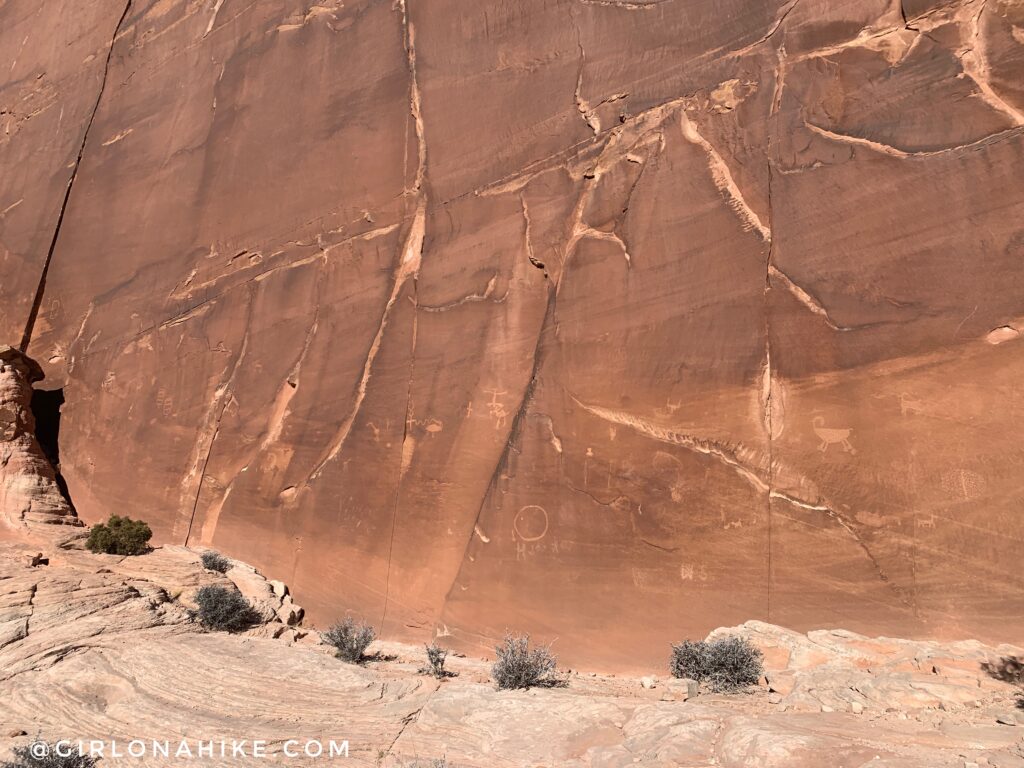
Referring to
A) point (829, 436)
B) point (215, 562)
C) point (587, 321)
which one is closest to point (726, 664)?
point (829, 436)

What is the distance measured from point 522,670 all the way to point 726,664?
147 cm

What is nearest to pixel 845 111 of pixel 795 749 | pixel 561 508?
pixel 561 508

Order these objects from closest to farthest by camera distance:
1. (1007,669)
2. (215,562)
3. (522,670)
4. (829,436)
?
(1007,669), (522,670), (829,436), (215,562)

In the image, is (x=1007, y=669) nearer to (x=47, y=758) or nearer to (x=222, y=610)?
(x=47, y=758)

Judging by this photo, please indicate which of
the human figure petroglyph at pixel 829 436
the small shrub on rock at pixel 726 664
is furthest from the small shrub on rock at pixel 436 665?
the human figure petroglyph at pixel 829 436

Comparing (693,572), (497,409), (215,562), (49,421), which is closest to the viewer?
(693,572)

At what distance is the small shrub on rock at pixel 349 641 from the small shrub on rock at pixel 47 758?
2.44 metres

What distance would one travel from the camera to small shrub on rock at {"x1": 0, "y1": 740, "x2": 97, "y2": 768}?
4.38 m

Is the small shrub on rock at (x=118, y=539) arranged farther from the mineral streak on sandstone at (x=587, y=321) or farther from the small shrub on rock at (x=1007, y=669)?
the small shrub on rock at (x=1007, y=669)

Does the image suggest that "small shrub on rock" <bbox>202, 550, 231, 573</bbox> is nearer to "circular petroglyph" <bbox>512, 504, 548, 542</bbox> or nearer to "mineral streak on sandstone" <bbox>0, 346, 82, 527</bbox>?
"mineral streak on sandstone" <bbox>0, 346, 82, 527</bbox>

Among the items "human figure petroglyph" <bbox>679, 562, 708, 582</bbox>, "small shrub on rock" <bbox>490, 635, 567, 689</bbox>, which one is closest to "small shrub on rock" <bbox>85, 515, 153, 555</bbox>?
"small shrub on rock" <bbox>490, 635, 567, 689</bbox>

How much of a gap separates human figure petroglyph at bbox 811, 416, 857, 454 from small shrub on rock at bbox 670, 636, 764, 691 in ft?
5.27

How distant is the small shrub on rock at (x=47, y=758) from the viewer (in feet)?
14.4

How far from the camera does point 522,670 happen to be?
5.77m
